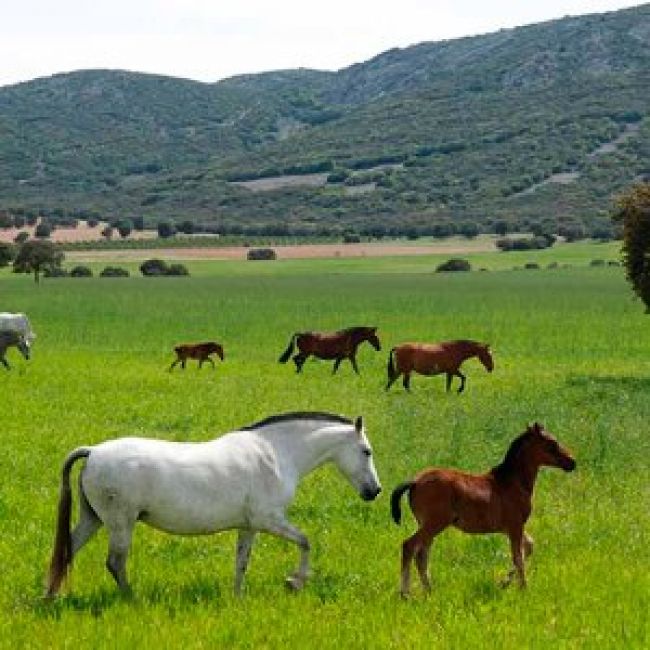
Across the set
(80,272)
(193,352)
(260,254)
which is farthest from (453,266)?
(193,352)

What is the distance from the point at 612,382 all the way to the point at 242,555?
2081cm

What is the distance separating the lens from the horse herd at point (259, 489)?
33.9 ft

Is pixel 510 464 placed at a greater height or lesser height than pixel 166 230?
greater

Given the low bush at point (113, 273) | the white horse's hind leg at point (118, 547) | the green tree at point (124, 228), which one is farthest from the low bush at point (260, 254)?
the white horse's hind leg at point (118, 547)

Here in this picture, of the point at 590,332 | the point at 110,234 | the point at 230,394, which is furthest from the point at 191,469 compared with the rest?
the point at 110,234

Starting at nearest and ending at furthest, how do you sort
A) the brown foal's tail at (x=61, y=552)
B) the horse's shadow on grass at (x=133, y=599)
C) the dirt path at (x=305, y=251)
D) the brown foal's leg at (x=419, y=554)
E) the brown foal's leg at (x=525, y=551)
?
the horse's shadow on grass at (x=133, y=599) → the brown foal's tail at (x=61, y=552) → the brown foal's leg at (x=419, y=554) → the brown foal's leg at (x=525, y=551) → the dirt path at (x=305, y=251)

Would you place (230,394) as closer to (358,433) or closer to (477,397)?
(477,397)

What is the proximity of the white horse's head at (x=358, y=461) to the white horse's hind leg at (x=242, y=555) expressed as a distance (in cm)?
117

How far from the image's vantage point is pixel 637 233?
1185 inches

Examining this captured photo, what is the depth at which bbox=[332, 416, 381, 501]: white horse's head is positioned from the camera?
11391 millimetres

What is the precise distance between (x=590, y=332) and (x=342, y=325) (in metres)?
11.8

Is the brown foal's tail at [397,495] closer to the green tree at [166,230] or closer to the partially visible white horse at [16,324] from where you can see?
the partially visible white horse at [16,324]

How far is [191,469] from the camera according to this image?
34.8 ft

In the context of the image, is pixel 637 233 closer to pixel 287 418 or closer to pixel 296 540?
pixel 287 418
